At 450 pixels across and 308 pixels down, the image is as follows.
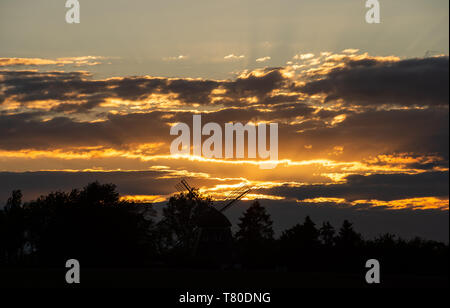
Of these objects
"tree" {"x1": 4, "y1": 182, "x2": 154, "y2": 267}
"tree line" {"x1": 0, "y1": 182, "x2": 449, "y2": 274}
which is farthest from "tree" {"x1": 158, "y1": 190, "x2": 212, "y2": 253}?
"tree" {"x1": 4, "y1": 182, "x2": 154, "y2": 267}

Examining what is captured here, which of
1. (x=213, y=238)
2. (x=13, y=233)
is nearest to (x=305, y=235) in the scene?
(x=213, y=238)

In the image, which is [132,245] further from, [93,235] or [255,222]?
[255,222]

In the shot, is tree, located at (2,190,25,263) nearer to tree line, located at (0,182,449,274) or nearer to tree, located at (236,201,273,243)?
tree line, located at (0,182,449,274)

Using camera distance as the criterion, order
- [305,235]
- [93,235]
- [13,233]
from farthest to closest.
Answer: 1. [13,233]
2. [305,235]
3. [93,235]

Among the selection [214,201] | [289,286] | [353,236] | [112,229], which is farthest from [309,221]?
[289,286]

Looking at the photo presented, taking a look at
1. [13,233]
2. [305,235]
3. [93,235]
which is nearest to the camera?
[93,235]

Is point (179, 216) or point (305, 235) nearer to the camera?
point (305, 235)

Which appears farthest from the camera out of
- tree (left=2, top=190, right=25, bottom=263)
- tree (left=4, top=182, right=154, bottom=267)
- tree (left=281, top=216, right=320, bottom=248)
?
tree (left=2, top=190, right=25, bottom=263)

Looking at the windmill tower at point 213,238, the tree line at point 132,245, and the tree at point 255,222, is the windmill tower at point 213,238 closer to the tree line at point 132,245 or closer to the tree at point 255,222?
the tree line at point 132,245

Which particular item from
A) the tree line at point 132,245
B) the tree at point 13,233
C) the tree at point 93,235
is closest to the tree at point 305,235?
the tree line at point 132,245

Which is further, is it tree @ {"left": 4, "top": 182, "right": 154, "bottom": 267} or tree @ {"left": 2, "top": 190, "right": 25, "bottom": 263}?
tree @ {"left": 2, "top": 190, "right": 25, "bottom": 263}

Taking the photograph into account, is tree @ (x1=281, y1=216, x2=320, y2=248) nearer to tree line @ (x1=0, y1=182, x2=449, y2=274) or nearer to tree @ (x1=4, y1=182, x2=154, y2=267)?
tree line @ (x1=0, y1=182, x2=449, y2=274)

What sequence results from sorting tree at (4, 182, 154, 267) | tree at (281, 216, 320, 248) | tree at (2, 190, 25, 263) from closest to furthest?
tree at (4, 182, 154, 267) → tree at (281, 216, 320, 248) → tree at (2, 190, 25, 263)

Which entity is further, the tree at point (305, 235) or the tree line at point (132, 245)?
the tree at point (305, 235)
